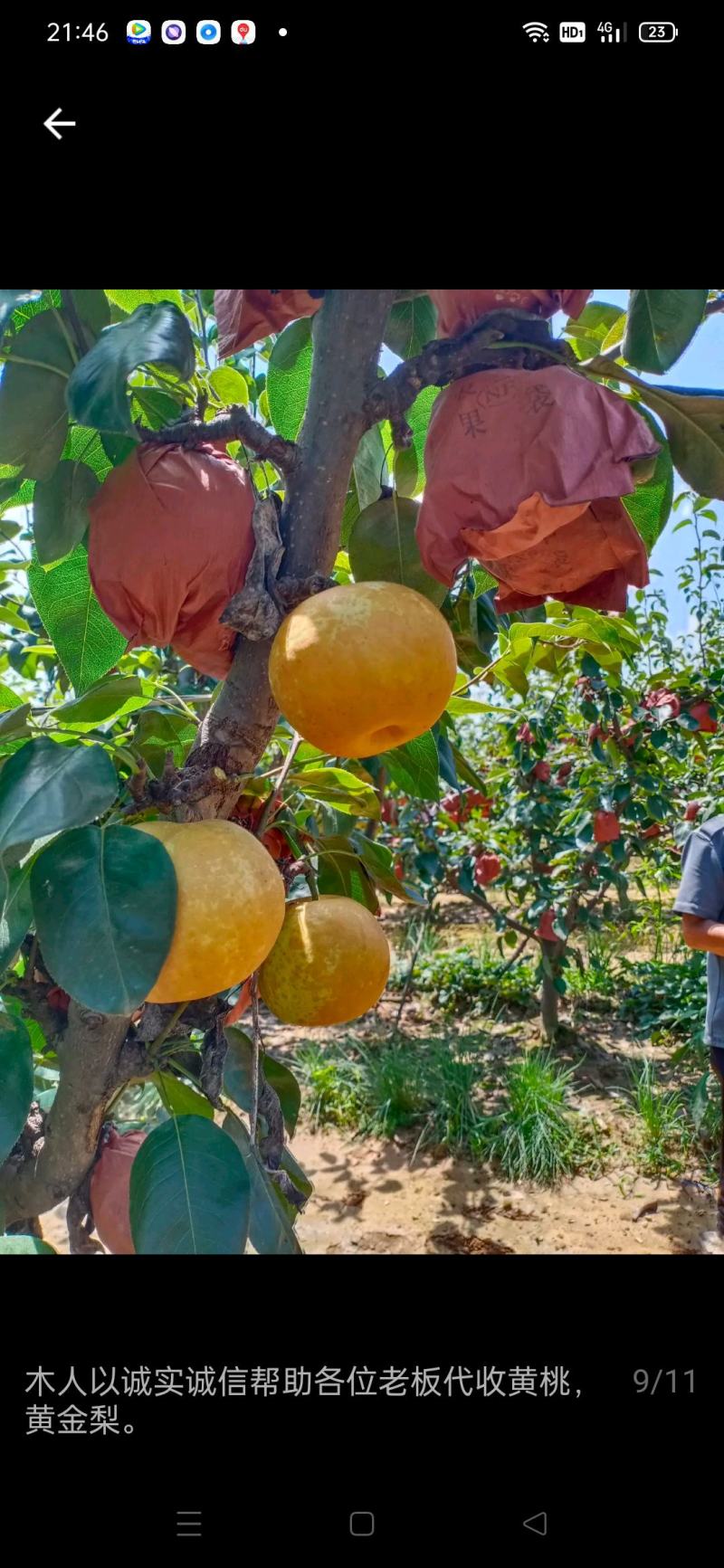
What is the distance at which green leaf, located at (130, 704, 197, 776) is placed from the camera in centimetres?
61

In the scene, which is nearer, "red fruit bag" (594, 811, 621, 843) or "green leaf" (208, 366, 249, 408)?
"green leaf" (208, 366, 249, 408)

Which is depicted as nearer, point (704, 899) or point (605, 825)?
point (704, 899)

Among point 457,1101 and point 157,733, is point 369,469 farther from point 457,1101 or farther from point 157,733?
point 457,1101

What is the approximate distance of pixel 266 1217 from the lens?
1.70ft

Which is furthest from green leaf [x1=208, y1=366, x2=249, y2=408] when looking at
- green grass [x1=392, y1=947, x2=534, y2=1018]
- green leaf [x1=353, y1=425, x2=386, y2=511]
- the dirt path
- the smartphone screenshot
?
green grass [x1=392, y1=947, x2=534, y2=1018]

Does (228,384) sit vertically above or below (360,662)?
above

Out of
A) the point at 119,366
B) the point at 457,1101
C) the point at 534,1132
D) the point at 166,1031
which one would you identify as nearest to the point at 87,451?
the point at 119,366

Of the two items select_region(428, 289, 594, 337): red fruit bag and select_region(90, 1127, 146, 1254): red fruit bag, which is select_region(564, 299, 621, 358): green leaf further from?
select_region(90, 1127, 146, 1254): red fruit bag

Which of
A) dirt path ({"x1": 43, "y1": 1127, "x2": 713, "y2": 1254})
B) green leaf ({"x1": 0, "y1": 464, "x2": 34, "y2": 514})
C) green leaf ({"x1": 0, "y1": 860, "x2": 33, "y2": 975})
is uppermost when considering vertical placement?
green leaf ({"x1": 0, "y1": 464, "x2": 34, "y2": 514})
